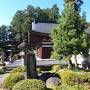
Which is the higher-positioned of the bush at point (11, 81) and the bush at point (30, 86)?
the bush at point (30, 86)

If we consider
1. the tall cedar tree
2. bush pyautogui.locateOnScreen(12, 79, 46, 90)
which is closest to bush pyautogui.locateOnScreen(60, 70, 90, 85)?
bush pyautogui.locateOnScreen(12, 79, 46, 90)

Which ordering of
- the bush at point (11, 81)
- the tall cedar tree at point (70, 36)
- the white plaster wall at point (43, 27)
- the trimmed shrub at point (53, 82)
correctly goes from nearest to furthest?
the bush at point (11, 81) → the trimmed shrub at point (53, 82) → the tall cedar tree at point (70, 36) → the white plaster wall at point (43, 27)

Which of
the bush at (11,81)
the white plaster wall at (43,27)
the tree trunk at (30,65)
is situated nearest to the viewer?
the bush at (11,81)

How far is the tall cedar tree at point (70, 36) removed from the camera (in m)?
32.6

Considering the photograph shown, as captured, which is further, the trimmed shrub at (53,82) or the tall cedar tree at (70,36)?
the tall cedar tree at (70,36)

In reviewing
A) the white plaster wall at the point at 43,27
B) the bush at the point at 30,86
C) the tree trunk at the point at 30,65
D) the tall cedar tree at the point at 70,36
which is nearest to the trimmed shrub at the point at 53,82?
the tree trunk at the point at 30,65

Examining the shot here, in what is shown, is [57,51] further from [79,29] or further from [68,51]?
[79,29]

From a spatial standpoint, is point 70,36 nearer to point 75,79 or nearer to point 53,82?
point 75,79

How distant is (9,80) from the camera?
19.5m

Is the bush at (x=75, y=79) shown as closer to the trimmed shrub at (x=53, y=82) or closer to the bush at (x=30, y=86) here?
the trimmed shrub at (x=53, y=82)

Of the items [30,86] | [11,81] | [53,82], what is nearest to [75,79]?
[53,82]

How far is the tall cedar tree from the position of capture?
107 feet

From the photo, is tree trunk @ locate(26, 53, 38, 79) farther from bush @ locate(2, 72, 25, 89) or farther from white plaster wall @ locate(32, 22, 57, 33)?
white plaster wall @ locate(32, 22, 57, 33)

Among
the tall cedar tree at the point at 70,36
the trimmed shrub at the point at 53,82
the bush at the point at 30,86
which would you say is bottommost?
the trimmed shrub at the point at 53,82
